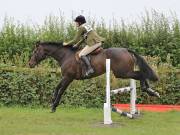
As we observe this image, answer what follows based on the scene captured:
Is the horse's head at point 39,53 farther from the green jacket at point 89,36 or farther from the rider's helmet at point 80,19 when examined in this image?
the rider's helmet at point 80,19

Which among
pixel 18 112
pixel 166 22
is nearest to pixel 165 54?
pixel 166 22

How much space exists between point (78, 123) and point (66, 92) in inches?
166

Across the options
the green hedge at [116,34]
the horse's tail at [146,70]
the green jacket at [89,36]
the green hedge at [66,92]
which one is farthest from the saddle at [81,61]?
the green hedge at [116,34]

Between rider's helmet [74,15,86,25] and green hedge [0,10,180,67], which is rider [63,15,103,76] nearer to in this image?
rider's helmet [74,15,86,25]

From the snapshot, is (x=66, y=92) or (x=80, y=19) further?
(x=66, y=92)

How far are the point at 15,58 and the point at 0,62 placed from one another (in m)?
0.54

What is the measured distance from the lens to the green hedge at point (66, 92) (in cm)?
1664

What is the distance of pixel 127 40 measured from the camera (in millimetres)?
18953

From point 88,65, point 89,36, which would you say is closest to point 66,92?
point 88,65

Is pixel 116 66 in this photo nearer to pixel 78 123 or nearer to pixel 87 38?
pixel 87 38

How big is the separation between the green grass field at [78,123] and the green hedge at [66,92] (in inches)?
34.5

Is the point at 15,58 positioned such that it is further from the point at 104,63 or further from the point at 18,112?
the point at 104,63

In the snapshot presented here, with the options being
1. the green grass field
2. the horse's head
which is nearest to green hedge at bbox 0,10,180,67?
the green grass field

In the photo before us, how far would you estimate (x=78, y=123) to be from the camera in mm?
12492
